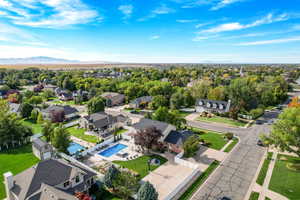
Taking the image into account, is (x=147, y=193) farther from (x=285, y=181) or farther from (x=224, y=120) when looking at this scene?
(x=224, y=120)

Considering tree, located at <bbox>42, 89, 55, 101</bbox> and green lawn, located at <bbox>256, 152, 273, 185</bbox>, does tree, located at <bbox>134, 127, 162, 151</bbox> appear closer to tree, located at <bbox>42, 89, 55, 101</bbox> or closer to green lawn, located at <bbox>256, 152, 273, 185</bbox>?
green lawn, located at <bbox>256, 152, 273, 185</bbox>

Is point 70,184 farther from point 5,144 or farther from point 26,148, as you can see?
point 5,144

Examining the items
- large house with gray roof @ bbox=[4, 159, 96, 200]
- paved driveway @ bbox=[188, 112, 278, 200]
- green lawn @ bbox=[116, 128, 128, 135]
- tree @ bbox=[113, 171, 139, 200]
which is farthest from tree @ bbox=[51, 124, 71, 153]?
paved driveway @ bbox=[188, 112, 278, 200]

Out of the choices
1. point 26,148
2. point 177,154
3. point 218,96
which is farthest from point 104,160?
point 218,96

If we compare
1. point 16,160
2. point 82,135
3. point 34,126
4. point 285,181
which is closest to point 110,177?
point 16,160

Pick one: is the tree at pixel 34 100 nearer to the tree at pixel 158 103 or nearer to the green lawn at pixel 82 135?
the green lawn at pixel 82 135
